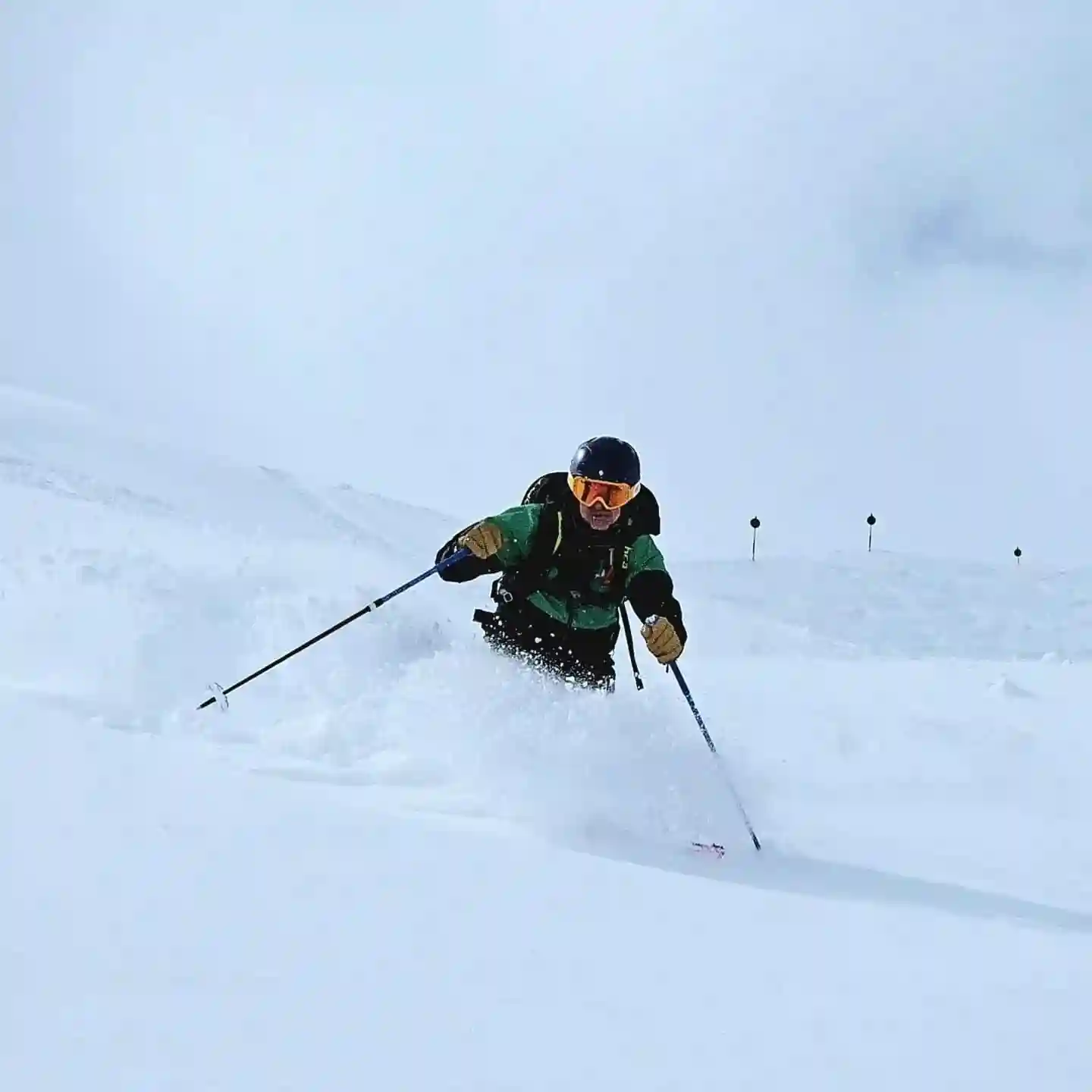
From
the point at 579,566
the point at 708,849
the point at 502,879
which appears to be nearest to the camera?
the point at 502,879

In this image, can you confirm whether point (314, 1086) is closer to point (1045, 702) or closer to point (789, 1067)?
point (789, 1067)

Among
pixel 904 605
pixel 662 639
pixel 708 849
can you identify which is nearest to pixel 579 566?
pixel 662 639

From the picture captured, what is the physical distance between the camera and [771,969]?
249 centimetres

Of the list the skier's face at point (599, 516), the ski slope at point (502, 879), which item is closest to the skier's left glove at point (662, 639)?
the ski slope at point (502, 879)

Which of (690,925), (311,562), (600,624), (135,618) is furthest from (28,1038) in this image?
(311,562)

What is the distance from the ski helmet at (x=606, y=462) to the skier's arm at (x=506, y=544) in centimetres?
38

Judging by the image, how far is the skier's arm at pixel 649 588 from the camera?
5.47 m

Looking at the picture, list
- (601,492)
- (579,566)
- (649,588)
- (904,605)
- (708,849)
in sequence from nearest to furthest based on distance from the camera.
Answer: (708,849) < (601,492) < (649,588) < (579,566) < (904,605)

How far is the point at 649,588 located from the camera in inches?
218

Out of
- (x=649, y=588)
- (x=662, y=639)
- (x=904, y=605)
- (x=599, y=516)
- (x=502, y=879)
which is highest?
(x=904, y=605)

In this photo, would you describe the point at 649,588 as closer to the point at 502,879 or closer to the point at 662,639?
the point at 662,639

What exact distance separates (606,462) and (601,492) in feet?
0.55

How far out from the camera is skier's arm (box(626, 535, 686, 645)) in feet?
17.9

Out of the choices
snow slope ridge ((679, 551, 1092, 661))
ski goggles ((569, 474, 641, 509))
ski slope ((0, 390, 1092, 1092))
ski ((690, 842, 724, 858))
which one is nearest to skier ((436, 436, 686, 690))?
ski goggles ((569, 474, 641, 509))
